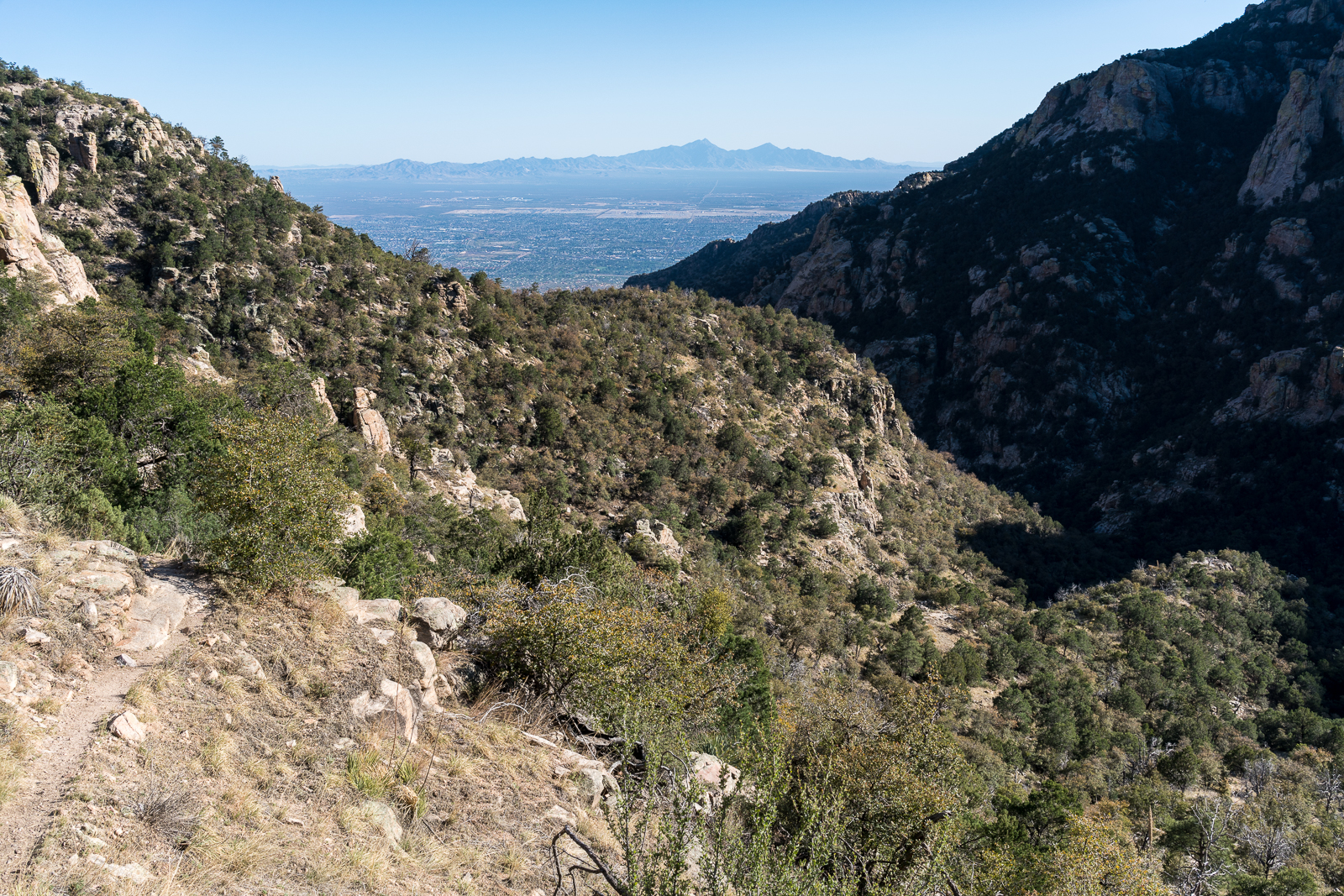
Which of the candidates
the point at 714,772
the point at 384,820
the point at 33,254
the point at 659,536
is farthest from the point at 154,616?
the point at 33,254

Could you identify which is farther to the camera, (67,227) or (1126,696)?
(1126,696)

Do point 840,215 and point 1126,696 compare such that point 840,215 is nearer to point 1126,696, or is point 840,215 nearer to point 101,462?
point 1126,696

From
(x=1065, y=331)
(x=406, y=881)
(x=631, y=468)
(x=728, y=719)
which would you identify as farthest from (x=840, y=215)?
(x=406, y=881)

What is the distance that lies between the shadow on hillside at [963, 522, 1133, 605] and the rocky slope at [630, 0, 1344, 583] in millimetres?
6598

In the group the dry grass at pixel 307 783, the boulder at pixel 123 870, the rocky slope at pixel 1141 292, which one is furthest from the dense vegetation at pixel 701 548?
the rocky slope at pixel 1141 292

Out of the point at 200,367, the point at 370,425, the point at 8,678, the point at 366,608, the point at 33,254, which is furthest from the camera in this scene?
the point at 370,425

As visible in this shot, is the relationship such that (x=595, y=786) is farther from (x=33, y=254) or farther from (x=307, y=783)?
(x=33, y=254)

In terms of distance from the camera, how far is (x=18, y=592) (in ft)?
26.1

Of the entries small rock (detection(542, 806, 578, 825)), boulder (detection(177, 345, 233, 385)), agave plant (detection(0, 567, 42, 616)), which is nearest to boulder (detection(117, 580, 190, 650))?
agave plant (detection(0, 567, 42, 616))

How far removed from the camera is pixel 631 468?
3575 cm

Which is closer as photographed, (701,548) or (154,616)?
(154,616)

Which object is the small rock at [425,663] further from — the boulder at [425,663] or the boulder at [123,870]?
the boulder at [123,870]

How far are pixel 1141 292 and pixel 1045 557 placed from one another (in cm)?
4970

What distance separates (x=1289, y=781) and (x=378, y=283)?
167ft
